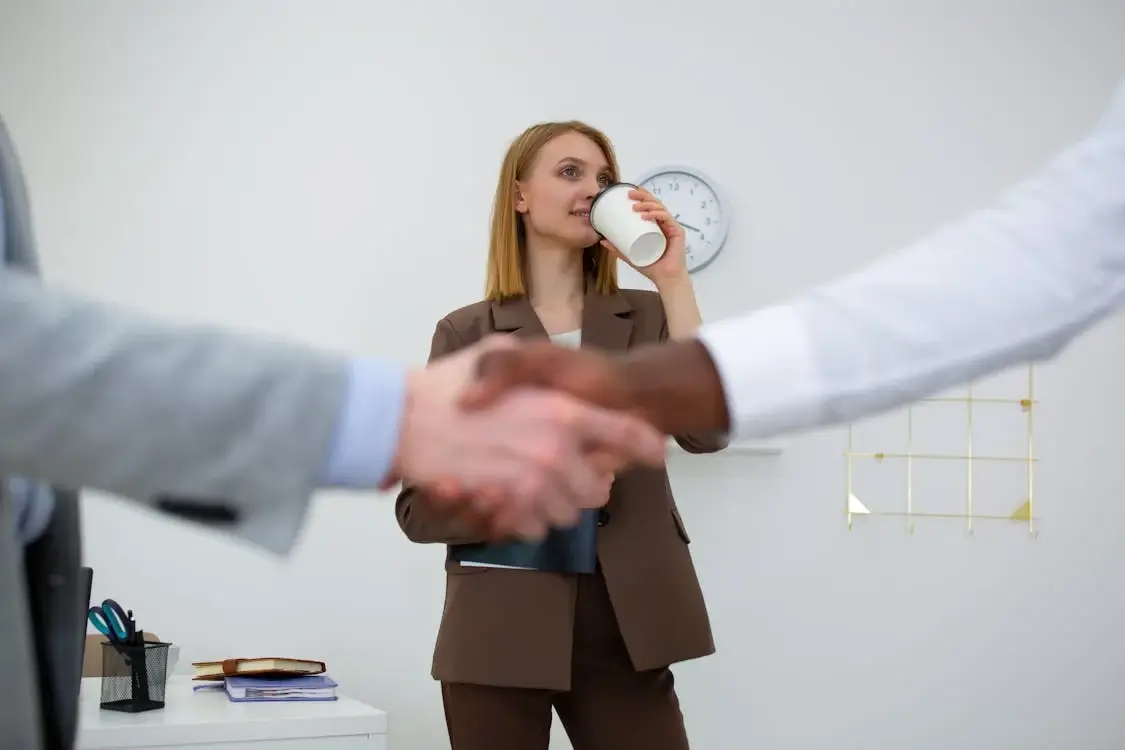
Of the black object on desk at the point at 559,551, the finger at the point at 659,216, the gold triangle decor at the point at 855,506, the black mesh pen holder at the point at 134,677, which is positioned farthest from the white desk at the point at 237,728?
the gold triangle decor at the point at 855,506

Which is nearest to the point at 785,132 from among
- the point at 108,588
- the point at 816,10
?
the point at 816,10

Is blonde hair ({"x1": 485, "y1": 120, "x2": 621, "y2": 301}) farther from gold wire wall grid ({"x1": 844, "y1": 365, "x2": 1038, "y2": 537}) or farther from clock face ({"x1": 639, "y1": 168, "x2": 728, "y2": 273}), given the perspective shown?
gold wire wall grid ({"x1": 844, "y1": 365, "x2": 1038, "y2": 537})

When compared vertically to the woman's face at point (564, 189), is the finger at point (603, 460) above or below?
below

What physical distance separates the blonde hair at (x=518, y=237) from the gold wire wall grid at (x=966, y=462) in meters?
1.26

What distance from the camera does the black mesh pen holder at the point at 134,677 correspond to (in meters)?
2.01

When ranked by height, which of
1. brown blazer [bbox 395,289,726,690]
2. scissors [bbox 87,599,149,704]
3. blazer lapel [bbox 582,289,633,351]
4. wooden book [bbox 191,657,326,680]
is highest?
blazer lapel [bbox 582,289,633,351]

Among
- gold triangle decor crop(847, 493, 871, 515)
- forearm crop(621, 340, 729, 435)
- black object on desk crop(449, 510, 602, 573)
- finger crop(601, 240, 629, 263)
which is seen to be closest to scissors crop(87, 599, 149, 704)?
black object on desk crop(449, 510, 602, 573)

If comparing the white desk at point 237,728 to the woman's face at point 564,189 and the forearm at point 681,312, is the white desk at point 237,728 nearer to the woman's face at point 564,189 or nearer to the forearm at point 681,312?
the forearm at point 681,312

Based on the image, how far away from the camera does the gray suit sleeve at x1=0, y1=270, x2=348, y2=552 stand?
664 millimetres

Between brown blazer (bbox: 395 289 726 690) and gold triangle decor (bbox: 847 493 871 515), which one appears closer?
brown blazer (bbox: 395 289 726 690)

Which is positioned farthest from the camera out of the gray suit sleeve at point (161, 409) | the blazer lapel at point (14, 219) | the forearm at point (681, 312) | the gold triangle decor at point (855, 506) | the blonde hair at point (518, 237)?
the gold triangle decor at point (855, 506)

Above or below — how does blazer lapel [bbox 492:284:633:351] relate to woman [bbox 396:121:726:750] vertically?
above

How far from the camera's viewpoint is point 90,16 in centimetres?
307

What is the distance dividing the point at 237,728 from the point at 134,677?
230 mm
